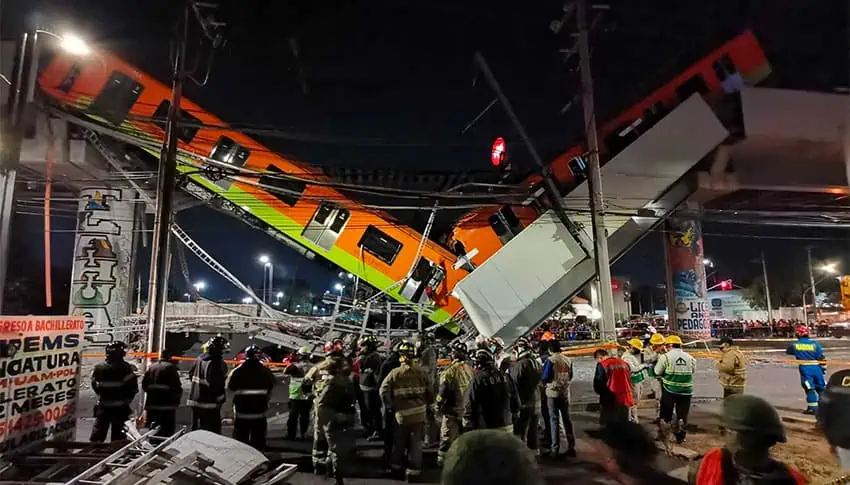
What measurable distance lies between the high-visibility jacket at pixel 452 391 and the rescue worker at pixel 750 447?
4.57 metres

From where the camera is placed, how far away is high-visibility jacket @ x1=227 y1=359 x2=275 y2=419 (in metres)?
6.44

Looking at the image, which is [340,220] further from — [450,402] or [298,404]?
[450,402]

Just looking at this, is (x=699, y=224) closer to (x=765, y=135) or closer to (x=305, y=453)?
(x=765, y=135)

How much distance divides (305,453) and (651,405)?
7.34 meters

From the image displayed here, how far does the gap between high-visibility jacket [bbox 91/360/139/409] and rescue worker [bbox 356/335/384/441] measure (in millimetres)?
3364

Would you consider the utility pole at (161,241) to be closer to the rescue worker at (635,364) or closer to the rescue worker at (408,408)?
the rescue worker at (408,408)

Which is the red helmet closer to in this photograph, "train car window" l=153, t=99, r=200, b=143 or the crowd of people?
the crowd of people

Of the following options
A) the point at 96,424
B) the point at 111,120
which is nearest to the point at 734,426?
the point at 96,424

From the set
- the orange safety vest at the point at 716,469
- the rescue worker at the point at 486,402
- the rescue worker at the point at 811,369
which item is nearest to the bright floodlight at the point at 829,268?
the rescue worker at the point at 811,369

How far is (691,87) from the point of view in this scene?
13133 mm

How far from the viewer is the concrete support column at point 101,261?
622 inches

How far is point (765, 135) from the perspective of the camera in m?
14.4

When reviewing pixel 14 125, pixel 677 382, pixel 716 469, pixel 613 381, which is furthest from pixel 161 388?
pixel 677 382

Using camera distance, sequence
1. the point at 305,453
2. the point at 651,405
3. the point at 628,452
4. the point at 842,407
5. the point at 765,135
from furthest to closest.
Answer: the point at 765,135 < the point at 651,405 < the point at 305,453 < the point at 842,407 < the point at 628,452
